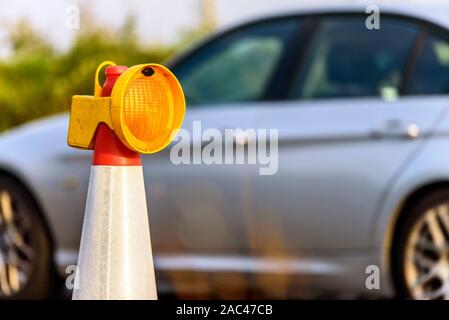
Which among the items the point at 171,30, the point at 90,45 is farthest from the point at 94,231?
the point at 171,30

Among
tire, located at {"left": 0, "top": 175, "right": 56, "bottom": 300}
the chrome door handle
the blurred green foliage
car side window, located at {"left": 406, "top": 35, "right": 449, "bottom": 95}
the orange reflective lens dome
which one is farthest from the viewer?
the blurred green foliage

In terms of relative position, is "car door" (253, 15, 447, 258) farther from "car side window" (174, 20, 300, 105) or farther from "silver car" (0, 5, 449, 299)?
"car side window" (174, 20, 300, 105)

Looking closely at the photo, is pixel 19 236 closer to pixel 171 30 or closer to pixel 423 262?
pixel 423 262

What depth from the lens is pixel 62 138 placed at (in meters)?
7.25

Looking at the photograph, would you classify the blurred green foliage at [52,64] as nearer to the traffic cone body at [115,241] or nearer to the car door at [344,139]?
the car door at [344,139]

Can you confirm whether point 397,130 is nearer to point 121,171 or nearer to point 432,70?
point 432,70

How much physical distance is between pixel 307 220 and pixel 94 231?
2.66m

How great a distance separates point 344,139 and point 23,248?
2050 mm

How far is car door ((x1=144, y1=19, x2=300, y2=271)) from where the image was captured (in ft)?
21.7

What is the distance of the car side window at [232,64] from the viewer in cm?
712

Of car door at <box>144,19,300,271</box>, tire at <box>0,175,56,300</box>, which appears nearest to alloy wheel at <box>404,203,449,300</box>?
car door at <box>144,19,300,271</box>

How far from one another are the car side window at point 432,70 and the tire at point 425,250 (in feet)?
1.85

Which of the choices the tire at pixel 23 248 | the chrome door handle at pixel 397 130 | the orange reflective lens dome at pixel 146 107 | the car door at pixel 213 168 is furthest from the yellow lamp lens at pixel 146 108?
the tire at pixel 23 248
